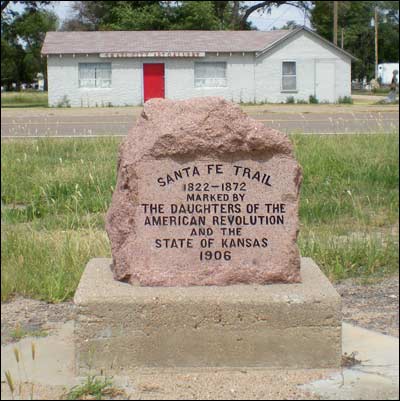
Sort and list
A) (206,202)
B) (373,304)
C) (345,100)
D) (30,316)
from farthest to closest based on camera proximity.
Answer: (345,100), (373,304), (30,316), (206,202)

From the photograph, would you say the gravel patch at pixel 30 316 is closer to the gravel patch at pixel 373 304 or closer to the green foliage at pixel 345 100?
the gravel patch at pixel 373 304

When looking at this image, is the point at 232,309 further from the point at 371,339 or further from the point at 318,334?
the point at 371,339

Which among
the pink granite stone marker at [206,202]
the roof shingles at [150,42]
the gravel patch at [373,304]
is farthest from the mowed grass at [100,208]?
the roof shingles at [150,42]

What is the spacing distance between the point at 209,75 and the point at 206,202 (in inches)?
1155

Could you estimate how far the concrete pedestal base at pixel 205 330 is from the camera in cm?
412

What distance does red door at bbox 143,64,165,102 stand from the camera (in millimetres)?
33125

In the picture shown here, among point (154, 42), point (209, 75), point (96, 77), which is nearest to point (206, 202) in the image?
point (154, 42)

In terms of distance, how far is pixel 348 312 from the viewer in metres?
5.11

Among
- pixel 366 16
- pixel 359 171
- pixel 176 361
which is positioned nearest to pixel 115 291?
pixel 176 361

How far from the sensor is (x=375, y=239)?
662 centimetres

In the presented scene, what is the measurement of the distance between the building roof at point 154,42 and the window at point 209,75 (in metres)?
0.91

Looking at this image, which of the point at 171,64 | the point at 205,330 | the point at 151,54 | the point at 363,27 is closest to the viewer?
the point at 205,330

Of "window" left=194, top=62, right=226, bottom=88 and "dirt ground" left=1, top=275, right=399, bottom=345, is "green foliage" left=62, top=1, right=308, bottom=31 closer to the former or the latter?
"window" left=194, top=62, right=226, bottom=88

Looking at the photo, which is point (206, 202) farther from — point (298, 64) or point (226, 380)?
point (298, 64)
